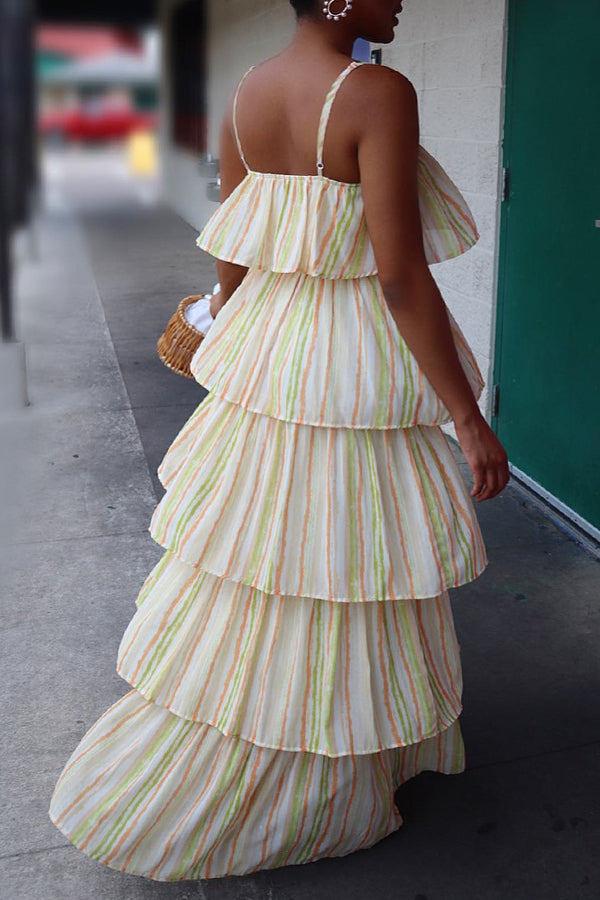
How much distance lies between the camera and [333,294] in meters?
1.68

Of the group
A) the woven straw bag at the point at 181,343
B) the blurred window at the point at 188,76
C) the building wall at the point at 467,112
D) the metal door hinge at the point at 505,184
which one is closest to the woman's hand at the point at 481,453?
the blurred window at the point at 188,76

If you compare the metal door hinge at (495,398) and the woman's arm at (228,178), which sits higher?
the woman's arm at (228,178)

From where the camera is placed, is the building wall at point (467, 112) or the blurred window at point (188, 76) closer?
the blurred window at point (188, 76)

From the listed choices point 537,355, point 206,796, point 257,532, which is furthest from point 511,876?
point 537,355

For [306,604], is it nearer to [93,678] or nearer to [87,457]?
[93,678]

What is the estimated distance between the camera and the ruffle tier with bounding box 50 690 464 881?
1846 mm

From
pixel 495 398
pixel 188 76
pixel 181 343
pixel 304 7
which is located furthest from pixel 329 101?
pixel 495 398

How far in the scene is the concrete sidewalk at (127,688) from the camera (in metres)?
0.61

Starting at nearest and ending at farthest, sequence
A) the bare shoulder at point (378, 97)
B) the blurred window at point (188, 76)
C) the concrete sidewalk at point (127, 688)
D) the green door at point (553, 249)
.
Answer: the concrete sidewalk at point (127, 688)
the blurred window at point (188, 76)
the bare shoulder at point (378, 97)
the green door at point (553, 249)

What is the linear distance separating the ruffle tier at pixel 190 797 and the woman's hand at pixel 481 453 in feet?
2.01

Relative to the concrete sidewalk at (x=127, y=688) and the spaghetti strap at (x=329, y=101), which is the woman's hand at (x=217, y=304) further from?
the spaghetti strap at (x=329, y=101)

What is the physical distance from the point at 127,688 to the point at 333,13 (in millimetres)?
1869

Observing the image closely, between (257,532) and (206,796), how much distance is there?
0.54 meters

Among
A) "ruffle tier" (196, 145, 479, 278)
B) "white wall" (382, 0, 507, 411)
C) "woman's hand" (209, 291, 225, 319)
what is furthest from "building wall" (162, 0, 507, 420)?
"ruffle tier" (196, 145, 479, 278)
